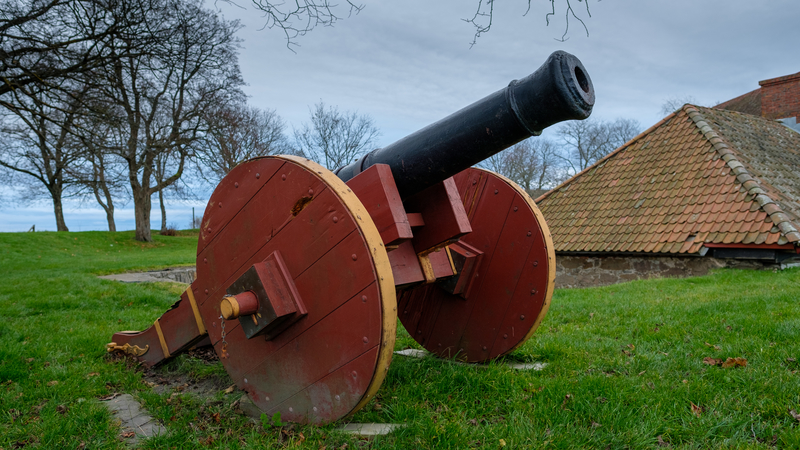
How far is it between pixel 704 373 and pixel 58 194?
30.1 meters

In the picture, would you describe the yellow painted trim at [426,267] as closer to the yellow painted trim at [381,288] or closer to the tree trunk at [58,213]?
the yellow painted trim at [381,288]

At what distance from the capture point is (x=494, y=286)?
312 centimetres

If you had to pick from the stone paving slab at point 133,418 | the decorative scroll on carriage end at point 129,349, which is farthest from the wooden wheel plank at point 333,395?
the decorative scroll on carriage end at point 129,349

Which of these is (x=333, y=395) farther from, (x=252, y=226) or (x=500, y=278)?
(x=500, y=278)

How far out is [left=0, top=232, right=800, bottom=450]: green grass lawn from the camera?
7.09 ft

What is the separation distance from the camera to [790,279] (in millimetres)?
6438

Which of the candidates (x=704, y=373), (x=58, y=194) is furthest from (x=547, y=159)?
(x=704, y=373)

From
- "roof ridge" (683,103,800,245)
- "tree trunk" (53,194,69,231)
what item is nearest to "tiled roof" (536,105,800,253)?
"roof ridge" (683,103,800,245)

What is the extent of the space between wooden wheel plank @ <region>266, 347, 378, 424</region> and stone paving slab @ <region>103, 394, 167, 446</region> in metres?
0.69

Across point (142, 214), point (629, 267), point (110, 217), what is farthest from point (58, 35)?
point (110, 217)

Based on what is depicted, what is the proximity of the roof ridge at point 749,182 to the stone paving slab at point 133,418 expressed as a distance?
8013 mm

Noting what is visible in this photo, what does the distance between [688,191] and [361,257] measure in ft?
Answer: 30.0

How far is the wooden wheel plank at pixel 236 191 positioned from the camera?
7.81 ft

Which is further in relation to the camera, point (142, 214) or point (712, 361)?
point (142, 214)
